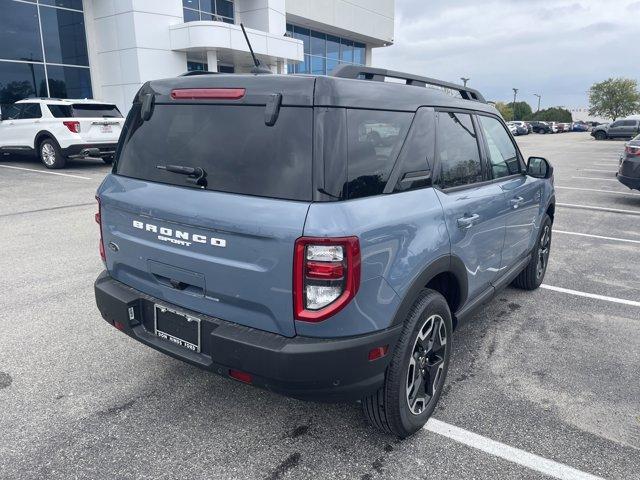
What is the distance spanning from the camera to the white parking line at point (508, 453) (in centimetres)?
248

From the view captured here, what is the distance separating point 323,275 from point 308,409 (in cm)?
119

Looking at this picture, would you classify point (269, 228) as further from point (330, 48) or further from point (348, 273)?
point (330, 48)

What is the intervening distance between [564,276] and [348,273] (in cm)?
429

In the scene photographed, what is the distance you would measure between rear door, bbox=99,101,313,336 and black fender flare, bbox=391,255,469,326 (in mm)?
568

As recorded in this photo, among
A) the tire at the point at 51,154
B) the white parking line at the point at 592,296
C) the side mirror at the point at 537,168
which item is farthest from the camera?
the tire at the point at 51,154

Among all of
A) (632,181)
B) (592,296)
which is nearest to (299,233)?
(592,296)

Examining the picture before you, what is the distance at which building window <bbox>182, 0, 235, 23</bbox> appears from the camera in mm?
22531

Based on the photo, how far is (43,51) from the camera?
18594 millimetres

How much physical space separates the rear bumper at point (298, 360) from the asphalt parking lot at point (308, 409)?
483 millimetres

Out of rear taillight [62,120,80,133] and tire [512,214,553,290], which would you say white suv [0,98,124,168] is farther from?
tire [512,214,553,290]

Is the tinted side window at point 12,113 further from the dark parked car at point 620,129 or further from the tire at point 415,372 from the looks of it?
the dark parked car at point 620,129

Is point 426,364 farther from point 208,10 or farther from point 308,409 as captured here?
point 208,10

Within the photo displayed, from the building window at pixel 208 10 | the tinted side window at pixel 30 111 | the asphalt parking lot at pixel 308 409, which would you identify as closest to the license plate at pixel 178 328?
the asphalt parking lot at pixel 308 409

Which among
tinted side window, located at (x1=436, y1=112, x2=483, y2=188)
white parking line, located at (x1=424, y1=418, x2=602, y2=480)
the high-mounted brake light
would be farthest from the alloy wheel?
the high-mounted brake light
